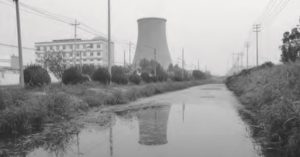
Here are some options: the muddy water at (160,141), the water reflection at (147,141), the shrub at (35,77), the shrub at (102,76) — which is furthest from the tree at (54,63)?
the muddy water at (160,141)

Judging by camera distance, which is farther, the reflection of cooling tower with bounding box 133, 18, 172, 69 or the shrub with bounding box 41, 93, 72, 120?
the reflection of cooling tower with bounding box 133, 18, 172, 69

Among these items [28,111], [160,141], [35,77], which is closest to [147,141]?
[160,141]

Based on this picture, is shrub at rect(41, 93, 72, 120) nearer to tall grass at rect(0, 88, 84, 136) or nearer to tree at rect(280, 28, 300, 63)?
tall grass at rect(0, 88, 84, 136)

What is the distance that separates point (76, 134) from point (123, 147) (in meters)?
1.94

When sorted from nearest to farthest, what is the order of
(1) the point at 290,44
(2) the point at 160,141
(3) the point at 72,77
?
1. (2) the point at 160,141
2. (3) the point at 72,77
3. (1) the point at 290,44

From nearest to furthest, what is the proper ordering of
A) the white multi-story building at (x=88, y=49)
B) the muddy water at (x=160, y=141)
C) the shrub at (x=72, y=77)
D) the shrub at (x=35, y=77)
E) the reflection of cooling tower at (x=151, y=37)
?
1. the muddy water at (x=160, y=141)
2. the shrub at (x=35, y=77)
3. the shrub at (x=72, y=77)
4. the reflection of cooling tower at (x=151, y=37)
5. the white multi-story building at (x=88, y=49)

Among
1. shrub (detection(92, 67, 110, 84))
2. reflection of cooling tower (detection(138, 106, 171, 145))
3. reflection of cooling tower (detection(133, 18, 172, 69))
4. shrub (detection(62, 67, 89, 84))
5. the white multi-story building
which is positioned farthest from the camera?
the white multi-story building

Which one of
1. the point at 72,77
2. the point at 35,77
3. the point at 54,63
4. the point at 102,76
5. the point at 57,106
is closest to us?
the point at 57,106

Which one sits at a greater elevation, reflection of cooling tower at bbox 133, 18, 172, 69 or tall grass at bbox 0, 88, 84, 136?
reflection of cooling tower at bbox 133, 18, 172, 69

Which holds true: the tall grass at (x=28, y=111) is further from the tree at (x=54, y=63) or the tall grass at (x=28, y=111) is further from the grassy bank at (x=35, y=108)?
the tree at (x=54, y=63)

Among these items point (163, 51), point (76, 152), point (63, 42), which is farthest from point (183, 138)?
point (63, 42)

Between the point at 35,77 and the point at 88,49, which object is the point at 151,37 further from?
the point at 88,49

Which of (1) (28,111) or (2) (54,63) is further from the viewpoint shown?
(2) (54,63)

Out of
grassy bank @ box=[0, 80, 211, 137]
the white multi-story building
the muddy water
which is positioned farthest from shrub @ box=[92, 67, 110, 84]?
the white multi-story building
